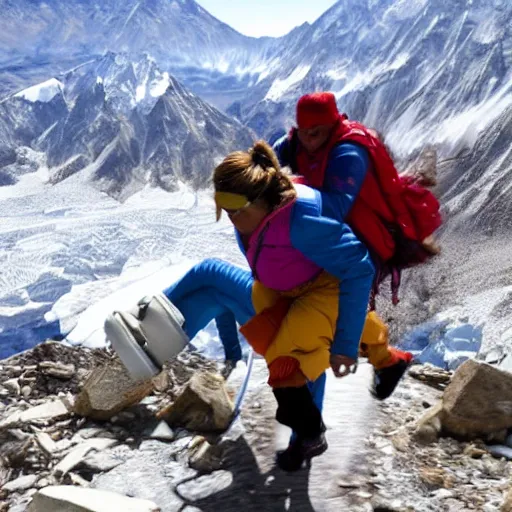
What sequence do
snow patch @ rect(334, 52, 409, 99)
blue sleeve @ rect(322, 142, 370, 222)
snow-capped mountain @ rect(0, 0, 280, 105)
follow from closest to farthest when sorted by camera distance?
blue sleeve @ rect(322, 142, 370, 222), snow patch @ rect(334, 52, 409, 99), snow-capped mountain @ rect(0, 0, 280, 105)

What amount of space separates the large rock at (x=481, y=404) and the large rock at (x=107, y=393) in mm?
1345

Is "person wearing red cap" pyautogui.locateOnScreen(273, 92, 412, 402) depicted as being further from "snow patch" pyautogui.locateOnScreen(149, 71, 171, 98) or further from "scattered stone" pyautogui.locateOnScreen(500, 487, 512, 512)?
"snow patch" pyautogui.locateOnScreen(149, 71, 171, 98)

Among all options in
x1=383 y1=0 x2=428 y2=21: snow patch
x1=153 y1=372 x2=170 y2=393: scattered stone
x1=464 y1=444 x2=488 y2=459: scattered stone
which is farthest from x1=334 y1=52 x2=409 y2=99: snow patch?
x1=464 y1=444 x2=488 y2=459: scattered stone

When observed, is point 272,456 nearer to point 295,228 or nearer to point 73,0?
point 295,228

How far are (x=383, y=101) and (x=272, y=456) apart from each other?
120 feet

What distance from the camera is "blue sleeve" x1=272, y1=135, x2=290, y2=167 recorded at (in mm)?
2178

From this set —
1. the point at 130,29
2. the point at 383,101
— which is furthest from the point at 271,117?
the point at 130,29

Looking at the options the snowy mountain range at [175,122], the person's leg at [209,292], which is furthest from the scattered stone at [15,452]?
the snowy mountain range at [175,122]

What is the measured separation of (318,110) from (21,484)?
5.59 ft

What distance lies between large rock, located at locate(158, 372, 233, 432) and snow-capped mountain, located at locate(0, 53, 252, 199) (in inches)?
1264

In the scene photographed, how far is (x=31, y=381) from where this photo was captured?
315cm

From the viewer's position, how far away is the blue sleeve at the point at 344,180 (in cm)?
185

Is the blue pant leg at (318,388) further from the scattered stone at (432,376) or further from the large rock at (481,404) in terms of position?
the scattered stone at (432,376)

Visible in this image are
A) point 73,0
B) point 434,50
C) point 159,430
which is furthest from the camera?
point 73,0
